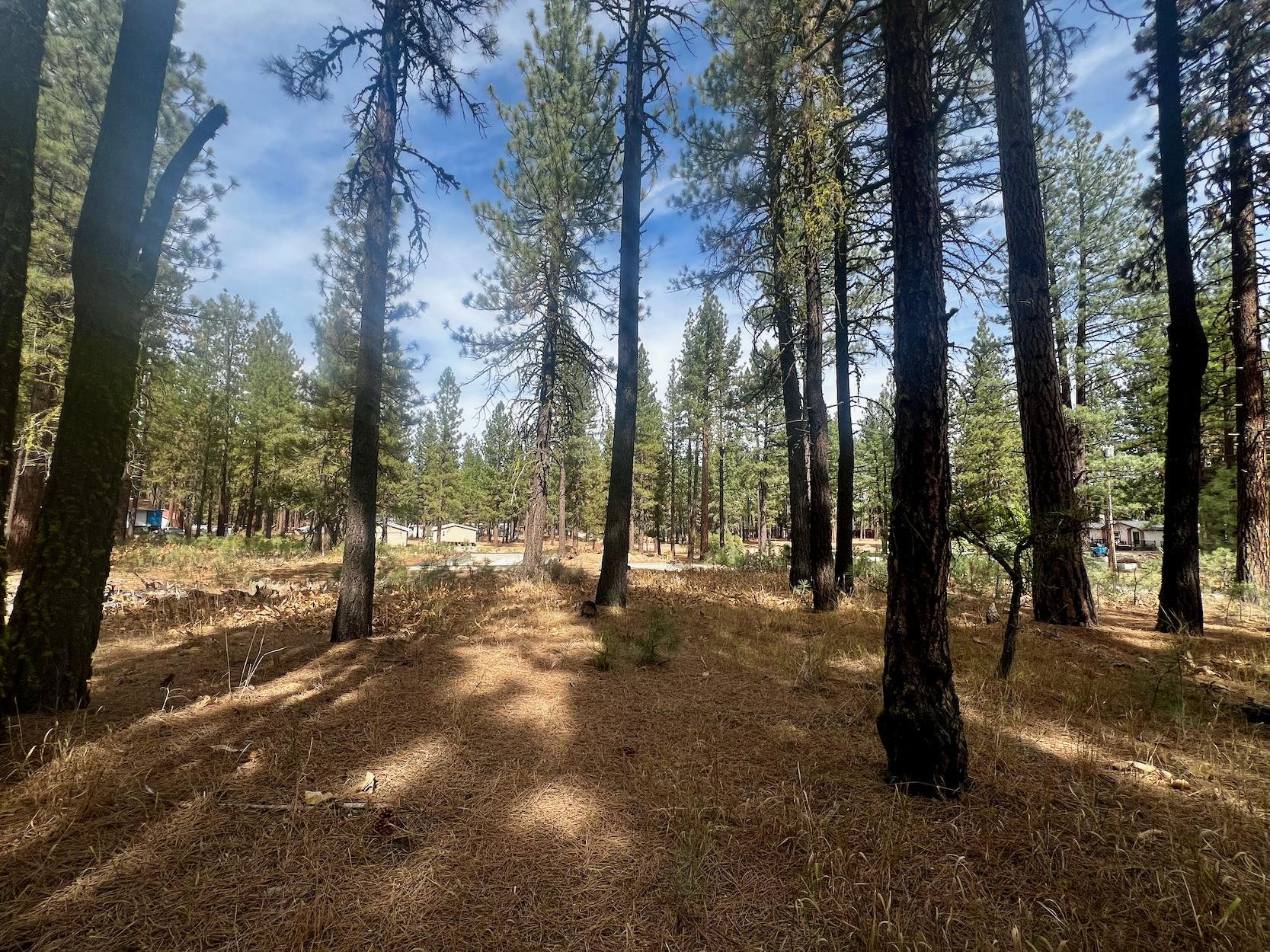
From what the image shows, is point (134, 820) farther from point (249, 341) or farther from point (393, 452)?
point (249, 341)

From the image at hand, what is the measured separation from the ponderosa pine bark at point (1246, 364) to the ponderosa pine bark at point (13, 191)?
15.1 metres

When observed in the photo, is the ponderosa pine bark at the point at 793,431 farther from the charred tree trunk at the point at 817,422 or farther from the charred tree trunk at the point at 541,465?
the charred tree trunk at the point at 541,465

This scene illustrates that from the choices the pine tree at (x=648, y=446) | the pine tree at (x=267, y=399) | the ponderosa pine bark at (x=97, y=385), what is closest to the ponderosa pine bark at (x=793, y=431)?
the ponderosa pine bark at (x=97, y=385)

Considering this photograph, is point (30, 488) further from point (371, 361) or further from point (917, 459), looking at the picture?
point (917, 459)

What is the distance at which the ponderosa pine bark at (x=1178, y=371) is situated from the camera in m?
6.18

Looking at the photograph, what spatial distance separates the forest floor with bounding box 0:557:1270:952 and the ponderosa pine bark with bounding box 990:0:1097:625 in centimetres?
153

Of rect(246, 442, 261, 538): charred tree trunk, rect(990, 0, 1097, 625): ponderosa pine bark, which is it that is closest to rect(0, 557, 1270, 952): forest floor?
rect(990, 0, 1097, 625): ponderosa pine bark

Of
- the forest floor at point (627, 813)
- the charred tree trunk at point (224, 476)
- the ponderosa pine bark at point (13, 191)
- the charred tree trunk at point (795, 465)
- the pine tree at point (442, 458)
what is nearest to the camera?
the forest floor at point (627, 813)

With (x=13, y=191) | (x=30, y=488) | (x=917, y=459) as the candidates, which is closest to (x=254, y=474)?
(x=30, y=488)

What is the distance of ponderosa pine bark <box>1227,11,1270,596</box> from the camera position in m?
8.02

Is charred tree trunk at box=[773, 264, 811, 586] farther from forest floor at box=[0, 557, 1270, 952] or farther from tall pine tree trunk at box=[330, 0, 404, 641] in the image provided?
tall pine tree trunk at box=[330, 0, 404, 641]

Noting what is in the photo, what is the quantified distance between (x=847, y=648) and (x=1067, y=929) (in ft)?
13.4

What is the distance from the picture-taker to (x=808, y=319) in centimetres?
916

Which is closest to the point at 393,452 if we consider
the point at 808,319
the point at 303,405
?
the point at 303,405
